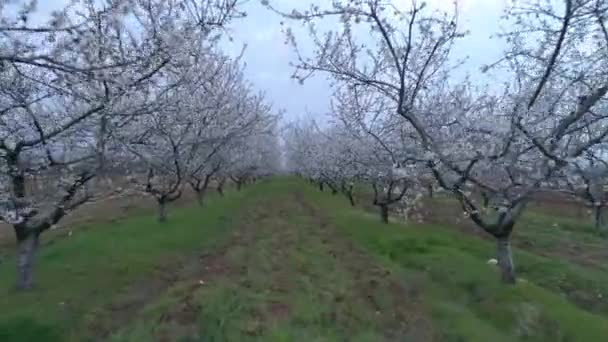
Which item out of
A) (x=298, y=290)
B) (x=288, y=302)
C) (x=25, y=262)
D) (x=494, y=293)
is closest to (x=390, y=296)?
(x=298, y=290)

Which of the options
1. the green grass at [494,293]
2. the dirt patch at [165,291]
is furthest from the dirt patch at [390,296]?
the dirt patch at [165,291]

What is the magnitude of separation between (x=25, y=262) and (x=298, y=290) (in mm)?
5747

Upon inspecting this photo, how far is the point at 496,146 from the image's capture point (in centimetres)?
1099

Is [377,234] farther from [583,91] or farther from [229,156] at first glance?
[229,156]

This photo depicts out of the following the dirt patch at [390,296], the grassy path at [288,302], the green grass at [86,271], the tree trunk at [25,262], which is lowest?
the dirt patch at [390,296]

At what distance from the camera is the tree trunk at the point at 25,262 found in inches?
434

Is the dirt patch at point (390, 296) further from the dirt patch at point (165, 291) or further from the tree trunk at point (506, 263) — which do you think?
the dirt patch at point (165, 291)

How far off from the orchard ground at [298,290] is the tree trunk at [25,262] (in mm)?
250

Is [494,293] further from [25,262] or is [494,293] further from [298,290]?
[25,262]

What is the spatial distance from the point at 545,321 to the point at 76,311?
28.3 ft

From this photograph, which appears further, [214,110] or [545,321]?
[214,110]

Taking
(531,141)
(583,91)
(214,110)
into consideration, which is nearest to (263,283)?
(531,141)

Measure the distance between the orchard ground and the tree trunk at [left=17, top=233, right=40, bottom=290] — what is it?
0.25m

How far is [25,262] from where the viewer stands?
11062 mm
